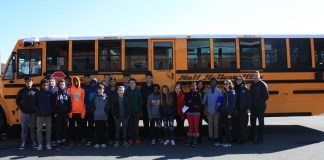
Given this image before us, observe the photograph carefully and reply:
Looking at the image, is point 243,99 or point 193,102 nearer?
point 193,102

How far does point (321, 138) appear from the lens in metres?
8.70

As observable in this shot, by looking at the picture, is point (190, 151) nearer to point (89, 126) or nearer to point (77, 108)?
point (89, 126)

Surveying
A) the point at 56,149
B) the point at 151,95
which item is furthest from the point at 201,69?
the point at 56,149

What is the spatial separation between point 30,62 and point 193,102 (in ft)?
15.6

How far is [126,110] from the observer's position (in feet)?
25.4

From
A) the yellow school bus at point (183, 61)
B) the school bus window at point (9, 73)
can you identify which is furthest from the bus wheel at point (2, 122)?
the school bus window at point (9, 73)

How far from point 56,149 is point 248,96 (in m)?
4.82

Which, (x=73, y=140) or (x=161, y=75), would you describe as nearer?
(x=73, y=140)

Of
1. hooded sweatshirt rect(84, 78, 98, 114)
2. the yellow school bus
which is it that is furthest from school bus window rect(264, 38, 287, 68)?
hooded sweatshirt rect(84, 78, 98, 114)

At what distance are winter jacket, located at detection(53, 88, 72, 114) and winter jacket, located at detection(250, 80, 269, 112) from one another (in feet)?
15.1

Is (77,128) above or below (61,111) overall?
below

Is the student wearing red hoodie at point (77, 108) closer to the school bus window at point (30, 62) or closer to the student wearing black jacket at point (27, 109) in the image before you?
the student wearing black jacket at point (27, 109)

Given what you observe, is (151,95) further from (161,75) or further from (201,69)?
(201,69)

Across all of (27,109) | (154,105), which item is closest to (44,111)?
(27,109)
